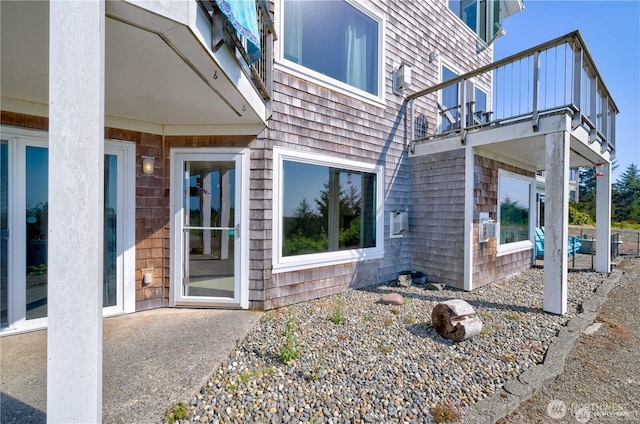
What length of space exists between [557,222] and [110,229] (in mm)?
5716

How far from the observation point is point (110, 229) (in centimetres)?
351

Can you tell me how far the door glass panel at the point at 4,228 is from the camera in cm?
295

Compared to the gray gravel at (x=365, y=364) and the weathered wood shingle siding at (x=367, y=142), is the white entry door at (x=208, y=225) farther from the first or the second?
the gray gravel at (x=365, y=364)

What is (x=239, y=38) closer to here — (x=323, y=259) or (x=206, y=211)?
(x=206, y=211)

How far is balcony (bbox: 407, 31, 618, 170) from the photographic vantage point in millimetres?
4059

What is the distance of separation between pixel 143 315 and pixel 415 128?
570cm

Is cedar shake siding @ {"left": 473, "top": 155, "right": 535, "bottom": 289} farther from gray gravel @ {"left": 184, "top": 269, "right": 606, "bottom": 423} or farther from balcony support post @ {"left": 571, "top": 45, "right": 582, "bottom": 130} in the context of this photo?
balcony support post @ {"left": 571, "top": 45, "right": 582, "bottom": 130}

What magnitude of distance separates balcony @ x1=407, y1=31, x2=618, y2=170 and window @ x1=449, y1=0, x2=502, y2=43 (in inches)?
91.3

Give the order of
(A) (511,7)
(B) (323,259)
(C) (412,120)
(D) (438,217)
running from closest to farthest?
(B) (323,259), (D) (438,217), (C) (412,120), (A) (511,7)

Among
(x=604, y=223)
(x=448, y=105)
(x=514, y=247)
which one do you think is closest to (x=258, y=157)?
(x=448, y=105)

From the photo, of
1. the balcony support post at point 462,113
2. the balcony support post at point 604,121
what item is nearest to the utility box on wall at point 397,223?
the balcony support post at point 462,113

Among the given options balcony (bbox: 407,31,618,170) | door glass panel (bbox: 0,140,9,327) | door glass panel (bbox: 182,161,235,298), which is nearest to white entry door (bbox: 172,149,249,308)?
door glass panel (bbox: 182,161,235,298)

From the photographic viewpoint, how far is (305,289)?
14.1 feet

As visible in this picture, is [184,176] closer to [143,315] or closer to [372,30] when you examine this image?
[143,315]
